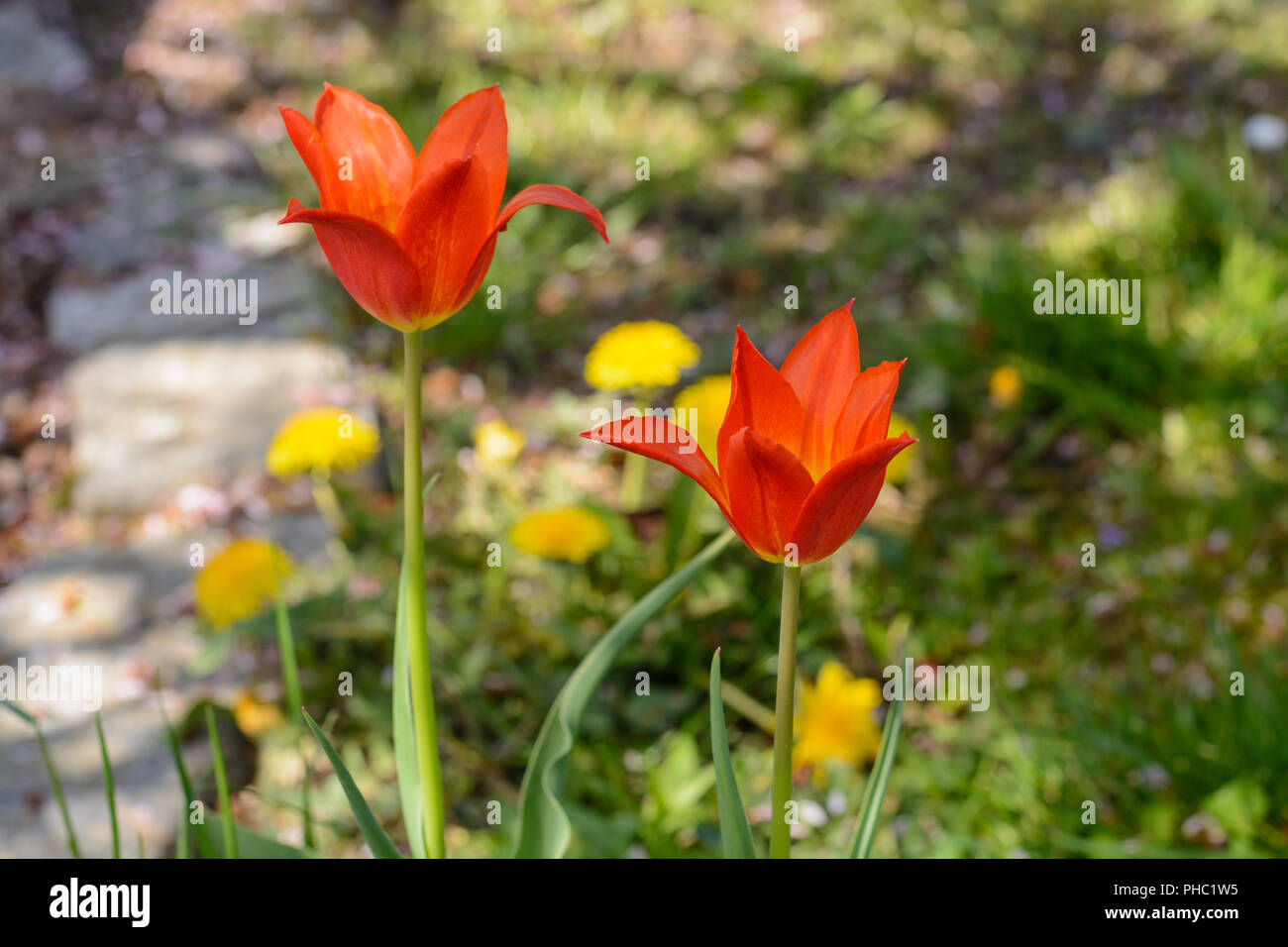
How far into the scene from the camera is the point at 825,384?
78 centimetres

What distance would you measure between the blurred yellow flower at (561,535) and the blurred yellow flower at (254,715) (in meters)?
0.56

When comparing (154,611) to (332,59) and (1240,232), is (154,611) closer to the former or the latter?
(1240,232)

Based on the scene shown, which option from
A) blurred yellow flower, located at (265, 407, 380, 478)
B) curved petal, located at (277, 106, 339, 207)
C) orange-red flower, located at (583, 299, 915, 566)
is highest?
curved petal, located at (277, 106, 339, 207)

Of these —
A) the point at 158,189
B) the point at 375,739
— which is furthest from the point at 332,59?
the point at 375,739

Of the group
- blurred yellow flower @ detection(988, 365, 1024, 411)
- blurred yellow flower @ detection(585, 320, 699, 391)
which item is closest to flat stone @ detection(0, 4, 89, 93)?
blurred yellow flower @ detection(585, 320, 699, 391)

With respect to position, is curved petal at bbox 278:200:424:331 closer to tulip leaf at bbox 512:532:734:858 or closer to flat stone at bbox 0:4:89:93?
tulip leaf at bbox 512:532:734:858

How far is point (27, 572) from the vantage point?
2445 millimetres

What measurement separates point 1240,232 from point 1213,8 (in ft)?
7.84

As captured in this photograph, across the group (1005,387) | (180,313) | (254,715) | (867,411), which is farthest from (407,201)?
(180,313)

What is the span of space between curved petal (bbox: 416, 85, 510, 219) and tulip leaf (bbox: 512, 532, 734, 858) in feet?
1.16

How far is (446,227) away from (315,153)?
0.12 metres

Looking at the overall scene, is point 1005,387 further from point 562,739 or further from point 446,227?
point 446,227


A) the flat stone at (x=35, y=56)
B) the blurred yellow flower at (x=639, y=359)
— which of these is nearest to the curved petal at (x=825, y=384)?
the blurred yellow flower at (x=639, y=359)

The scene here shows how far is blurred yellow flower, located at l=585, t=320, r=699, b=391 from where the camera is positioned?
1904mm
